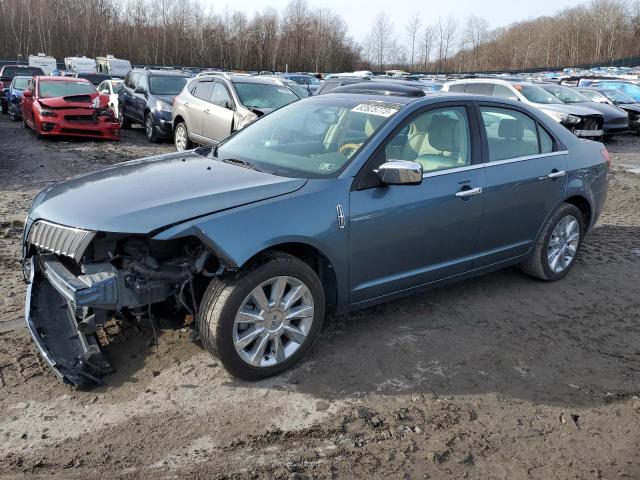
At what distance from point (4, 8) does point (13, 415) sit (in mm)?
69040

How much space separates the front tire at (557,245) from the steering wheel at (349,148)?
2.17m

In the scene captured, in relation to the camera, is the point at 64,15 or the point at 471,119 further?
the point at 64,15

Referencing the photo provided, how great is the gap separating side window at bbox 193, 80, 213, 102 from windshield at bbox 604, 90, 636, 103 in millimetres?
14958

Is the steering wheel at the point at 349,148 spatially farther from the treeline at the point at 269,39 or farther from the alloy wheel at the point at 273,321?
the treeline at the point at 269,39

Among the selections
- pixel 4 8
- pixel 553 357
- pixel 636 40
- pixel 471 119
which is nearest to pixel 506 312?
pixel 553 357

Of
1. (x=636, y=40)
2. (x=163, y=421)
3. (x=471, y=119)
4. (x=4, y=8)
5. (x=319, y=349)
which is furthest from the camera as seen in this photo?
(x=636, y=40)

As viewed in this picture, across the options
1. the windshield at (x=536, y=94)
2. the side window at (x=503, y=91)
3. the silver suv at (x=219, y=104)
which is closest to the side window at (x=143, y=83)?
the silver suv at (x=219, y=104)

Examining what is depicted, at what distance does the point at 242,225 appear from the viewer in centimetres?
328

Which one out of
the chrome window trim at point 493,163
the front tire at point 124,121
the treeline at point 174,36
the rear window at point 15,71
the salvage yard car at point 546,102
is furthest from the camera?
the treeline at point 174,36

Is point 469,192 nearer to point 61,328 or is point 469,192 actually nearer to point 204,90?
point 61,328

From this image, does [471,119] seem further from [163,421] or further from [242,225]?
[163,421]

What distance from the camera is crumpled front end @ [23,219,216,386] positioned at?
3172 millimetres

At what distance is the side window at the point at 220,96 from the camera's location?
10794 mm

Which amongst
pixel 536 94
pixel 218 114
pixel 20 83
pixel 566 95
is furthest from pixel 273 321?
pixel 20 83
